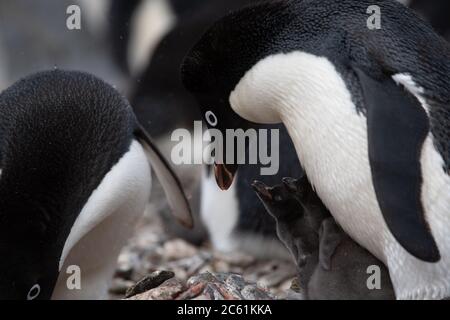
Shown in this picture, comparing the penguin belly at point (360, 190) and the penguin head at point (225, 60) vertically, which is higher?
the penguin head at point (225, 60)

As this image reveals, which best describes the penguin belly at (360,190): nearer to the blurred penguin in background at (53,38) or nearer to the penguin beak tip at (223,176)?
the penguin beak tip at (223,176)

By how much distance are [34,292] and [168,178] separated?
1.64 ft

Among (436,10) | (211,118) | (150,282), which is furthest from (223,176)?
(436,10)

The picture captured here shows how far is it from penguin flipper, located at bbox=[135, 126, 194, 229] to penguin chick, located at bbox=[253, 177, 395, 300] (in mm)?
440

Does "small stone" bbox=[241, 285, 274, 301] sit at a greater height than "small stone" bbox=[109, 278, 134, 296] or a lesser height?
greater

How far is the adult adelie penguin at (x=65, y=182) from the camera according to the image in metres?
1.52

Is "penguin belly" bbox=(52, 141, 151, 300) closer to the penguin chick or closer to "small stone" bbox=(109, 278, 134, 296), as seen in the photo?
"small stone" bbox=(109, 278, 134, 296)

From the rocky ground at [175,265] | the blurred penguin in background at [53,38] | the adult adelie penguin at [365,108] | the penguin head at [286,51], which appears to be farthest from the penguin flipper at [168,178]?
the blurred penguin in background at [53,38]

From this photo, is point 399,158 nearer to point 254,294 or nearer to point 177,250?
point 254,294

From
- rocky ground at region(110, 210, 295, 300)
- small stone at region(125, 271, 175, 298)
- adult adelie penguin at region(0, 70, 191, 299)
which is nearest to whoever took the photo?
small stone at region(125, 271, 175, 298)

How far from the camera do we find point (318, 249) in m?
1.48

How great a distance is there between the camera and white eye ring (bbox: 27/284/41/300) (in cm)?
154

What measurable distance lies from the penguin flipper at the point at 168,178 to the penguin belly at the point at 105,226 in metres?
0.04

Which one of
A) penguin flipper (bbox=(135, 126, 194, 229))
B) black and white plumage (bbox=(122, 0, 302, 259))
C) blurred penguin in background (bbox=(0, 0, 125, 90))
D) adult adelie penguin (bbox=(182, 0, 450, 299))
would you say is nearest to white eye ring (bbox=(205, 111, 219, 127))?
adult adelie penguin (bbox=(182, 0, 450, 299))
